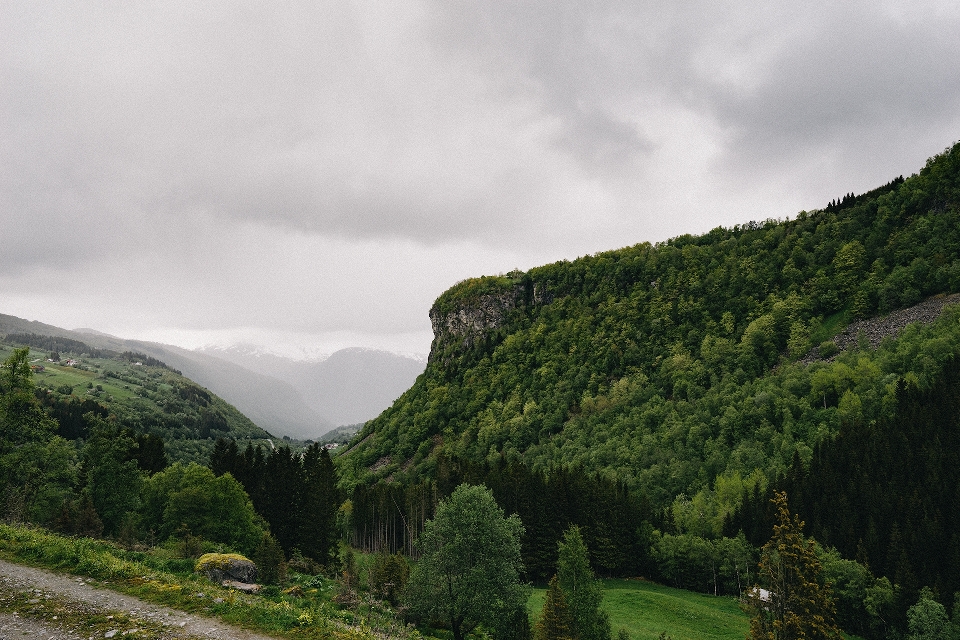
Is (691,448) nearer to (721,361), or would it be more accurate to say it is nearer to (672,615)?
(721,361)

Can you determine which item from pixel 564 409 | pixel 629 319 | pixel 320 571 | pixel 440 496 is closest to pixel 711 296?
pixel 629 319

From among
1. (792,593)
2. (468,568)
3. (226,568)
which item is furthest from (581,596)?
(226,568)

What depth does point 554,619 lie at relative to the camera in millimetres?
36000

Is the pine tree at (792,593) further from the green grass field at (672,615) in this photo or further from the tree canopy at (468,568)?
the green grass field at (672,615)

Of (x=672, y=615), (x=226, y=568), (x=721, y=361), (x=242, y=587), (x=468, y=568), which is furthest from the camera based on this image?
(x=721, y=361)

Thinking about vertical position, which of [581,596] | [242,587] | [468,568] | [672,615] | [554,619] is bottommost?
[672,615]

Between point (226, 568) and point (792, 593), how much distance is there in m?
32.8

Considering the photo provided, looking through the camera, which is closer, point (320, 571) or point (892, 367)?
point (320, 571)

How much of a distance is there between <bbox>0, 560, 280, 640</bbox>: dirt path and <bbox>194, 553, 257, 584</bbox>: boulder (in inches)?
370

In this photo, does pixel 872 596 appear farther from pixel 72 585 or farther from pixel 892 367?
pixel 72 585

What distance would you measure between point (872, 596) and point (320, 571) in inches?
2639

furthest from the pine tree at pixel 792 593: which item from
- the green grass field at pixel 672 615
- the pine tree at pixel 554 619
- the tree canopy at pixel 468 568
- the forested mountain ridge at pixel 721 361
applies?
the forested mountain ridge at pixel 721 361

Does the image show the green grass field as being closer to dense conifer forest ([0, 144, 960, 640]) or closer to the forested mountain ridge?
dense conifer forest ([0, 144, 960, 640])

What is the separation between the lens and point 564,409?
164 metres
